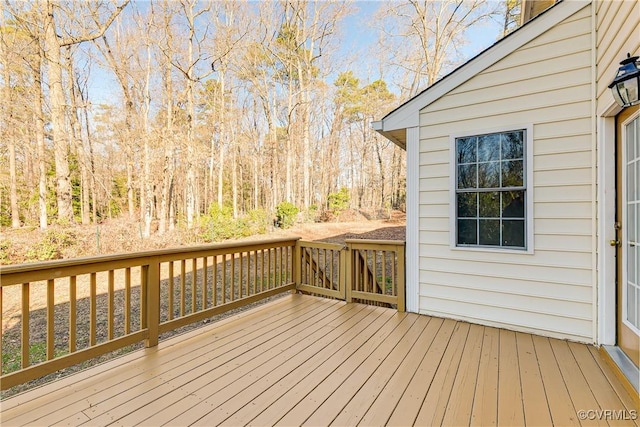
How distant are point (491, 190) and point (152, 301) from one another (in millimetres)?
3669

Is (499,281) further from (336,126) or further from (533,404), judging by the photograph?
(336,126)

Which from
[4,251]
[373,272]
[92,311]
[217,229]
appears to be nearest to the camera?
[92,311]

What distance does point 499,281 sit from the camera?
3205 millimetres

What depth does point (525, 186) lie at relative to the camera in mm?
3086

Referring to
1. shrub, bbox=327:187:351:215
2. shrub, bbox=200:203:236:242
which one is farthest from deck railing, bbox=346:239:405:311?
shrub, bbox=327:187:351:215

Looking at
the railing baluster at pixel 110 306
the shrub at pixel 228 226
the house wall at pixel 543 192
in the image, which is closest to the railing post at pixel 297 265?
the house wall at pixel 543 192

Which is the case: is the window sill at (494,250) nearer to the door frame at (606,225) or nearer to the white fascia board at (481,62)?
the door frame at (606,225)

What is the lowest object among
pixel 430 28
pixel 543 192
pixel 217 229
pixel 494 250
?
pixel 217 229

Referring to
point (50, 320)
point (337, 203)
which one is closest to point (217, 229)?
point (50, 320)

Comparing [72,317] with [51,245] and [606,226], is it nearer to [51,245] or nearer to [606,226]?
[606,226]

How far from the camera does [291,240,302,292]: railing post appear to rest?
4.54 m

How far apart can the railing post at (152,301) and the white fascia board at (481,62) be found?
3.13 m

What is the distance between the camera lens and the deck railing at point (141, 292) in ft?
6.88

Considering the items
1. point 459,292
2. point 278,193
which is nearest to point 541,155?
point 459,292
